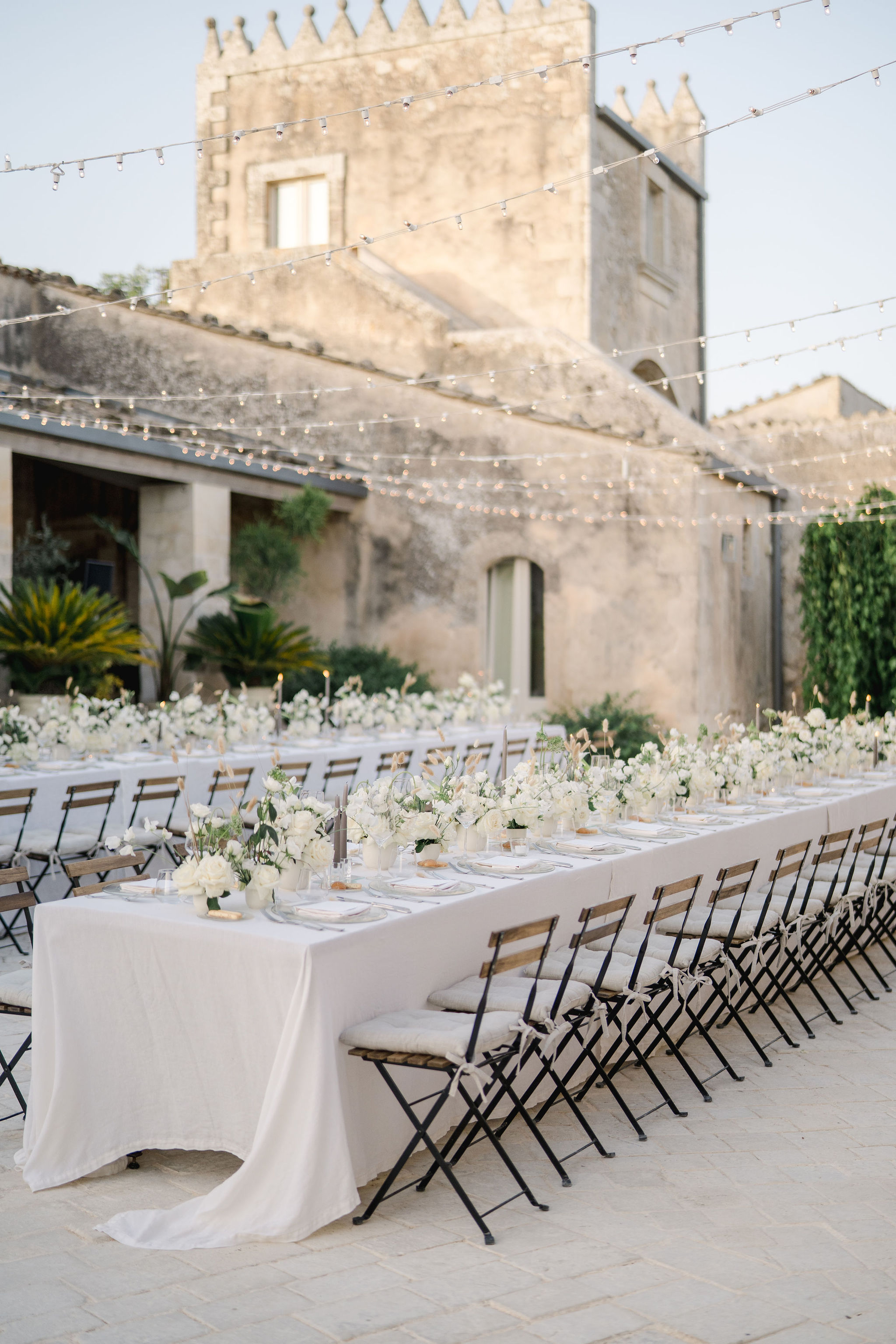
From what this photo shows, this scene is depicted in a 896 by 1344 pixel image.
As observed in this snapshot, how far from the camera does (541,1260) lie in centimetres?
360

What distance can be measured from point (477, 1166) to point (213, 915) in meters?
1.25

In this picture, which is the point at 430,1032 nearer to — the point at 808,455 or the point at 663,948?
the point at 663,948

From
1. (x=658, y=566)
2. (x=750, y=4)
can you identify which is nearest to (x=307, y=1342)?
(x=750, y=4)

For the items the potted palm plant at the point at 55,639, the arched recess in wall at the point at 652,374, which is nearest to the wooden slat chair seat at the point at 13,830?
the potted palm plant at the point at 55,639

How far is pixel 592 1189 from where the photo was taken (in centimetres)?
412

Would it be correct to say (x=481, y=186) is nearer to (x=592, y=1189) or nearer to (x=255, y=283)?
(x=255, y=283)

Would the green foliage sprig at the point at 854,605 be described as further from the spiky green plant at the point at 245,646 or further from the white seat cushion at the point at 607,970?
the white seat cushion at the point at 607,970

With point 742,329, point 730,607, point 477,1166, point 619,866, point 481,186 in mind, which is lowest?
point 477,1166

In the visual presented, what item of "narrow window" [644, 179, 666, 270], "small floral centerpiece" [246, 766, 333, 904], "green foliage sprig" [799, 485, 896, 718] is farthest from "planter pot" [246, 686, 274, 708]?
"narrow window" [644, 179, 666, 270]

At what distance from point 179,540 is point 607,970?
33.9 feet

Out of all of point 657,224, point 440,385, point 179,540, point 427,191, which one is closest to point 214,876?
point 179,540

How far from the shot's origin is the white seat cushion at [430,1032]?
381 centimetres

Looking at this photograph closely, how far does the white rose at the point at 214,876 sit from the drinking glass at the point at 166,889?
1.00 feet

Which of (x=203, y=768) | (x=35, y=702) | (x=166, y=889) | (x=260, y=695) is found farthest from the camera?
(x=260, y=695)
